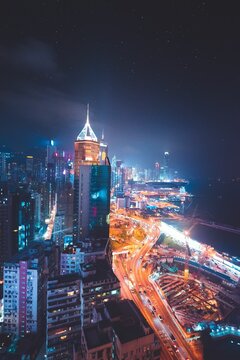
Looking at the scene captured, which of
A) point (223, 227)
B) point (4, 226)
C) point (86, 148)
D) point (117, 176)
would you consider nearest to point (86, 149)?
point (86, 148)

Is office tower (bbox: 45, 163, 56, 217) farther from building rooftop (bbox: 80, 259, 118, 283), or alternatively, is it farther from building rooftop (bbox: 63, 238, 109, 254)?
building rooftop (bbox: 80, 259, 118, 283)

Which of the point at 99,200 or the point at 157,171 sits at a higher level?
the point at 157,171

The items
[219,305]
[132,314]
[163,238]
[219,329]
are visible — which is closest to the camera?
[132,314]

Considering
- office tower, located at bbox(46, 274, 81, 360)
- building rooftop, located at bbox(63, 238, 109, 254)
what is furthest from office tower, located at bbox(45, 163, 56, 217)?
office tower, located at bbox(46, 274, 81, 360)

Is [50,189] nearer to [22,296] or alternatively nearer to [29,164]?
[29,164]

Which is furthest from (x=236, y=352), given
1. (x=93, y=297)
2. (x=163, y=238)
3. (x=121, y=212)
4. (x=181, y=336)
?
(x=121, y=212)

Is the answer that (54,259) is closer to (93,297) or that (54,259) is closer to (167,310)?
(93,297)
